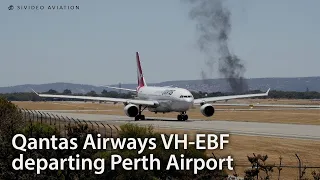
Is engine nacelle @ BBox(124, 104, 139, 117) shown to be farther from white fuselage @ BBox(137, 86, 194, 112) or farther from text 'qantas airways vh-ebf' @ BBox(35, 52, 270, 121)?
white fuselage @ BBox(137, 86, 194, 112)

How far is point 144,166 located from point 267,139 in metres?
26.1

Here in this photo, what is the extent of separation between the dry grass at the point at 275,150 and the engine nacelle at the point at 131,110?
30.4 meters

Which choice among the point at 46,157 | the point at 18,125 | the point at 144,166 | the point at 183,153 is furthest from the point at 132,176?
the point at 18,125

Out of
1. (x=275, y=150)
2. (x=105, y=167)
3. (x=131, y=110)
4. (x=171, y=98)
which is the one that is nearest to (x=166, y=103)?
(x=171, y=98)

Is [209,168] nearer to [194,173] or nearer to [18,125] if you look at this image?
[194,173]

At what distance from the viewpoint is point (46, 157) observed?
3155 cm

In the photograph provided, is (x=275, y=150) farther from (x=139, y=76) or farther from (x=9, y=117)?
(x=139, y=76)

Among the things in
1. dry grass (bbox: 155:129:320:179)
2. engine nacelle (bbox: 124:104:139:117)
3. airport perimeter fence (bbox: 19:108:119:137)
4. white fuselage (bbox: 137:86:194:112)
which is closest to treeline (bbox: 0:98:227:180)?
dry grass (bbox: 155:129:320:179)

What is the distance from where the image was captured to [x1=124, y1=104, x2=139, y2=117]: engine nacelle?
84.6 m

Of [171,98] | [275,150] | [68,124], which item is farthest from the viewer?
[171,98]

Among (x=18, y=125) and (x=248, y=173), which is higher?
(x=18, y=125)

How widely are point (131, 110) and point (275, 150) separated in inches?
1665

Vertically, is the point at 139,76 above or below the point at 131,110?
above

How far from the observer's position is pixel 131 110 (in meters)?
84.7
